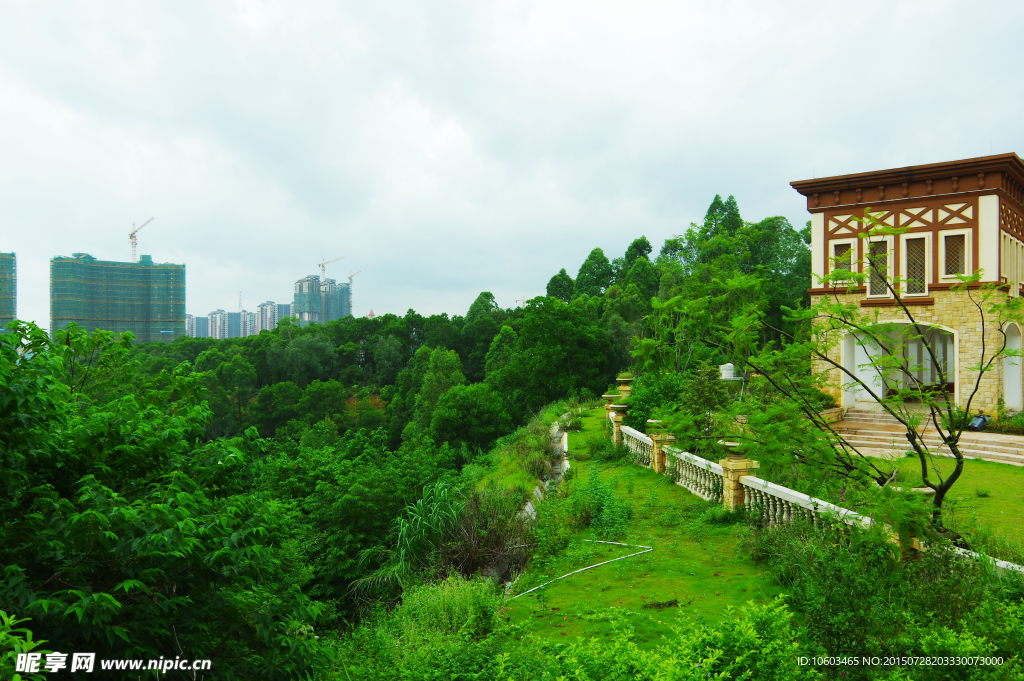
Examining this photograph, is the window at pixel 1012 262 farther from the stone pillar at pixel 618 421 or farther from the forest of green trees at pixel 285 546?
the stone pillar at pixel 618 421

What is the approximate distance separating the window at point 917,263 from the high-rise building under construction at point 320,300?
100 m

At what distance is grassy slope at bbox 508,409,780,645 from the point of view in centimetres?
557

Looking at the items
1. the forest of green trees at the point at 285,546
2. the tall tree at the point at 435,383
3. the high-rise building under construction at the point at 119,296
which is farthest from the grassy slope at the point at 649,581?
the high-rise building under construction at the point at 119,296

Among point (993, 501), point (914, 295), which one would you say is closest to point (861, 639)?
point (993, 501)

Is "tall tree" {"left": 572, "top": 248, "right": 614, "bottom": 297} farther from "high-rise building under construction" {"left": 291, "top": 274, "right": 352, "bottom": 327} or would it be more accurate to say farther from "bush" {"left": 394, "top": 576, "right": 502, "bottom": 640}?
"high-rise building under construction" {"left": 291, "top": 274, "right": 352, "bottom": 327}

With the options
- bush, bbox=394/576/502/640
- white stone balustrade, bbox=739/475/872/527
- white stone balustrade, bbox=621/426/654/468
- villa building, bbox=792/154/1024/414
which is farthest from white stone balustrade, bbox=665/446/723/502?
villa building, bbox=792/154/1024/414

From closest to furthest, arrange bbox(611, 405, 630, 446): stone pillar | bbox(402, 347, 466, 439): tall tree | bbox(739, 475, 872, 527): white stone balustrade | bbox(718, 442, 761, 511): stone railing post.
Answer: bbox(739, 475, 872, 527): white stone balustrade → bbox(718, 442, 761, 511): stone railing post → bbox(611, 405, 630, 446): stone pillar → bbox(402, 347, 466, 439): tall tree

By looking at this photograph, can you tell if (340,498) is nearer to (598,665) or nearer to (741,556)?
(741,556)

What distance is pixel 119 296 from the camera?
46750 mm

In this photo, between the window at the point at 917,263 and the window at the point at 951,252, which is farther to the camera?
the window at the point at 917,263

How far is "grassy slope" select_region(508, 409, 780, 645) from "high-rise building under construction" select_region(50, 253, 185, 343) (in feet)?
124

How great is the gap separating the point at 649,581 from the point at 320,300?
361 ft

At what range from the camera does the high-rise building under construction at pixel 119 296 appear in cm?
4016

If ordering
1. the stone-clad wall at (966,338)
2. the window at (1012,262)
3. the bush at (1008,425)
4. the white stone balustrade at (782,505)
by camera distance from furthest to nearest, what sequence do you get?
the window at (1012,262), the stone-clad wall at (966,338), the bush at (1008,425), the white stone balustrade at (782,505)
